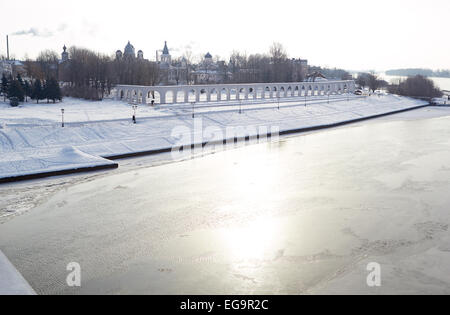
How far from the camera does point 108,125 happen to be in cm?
→ 2091

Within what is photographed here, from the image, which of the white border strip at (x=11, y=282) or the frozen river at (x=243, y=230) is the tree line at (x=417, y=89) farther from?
the white border strip at (x=11, y=282)

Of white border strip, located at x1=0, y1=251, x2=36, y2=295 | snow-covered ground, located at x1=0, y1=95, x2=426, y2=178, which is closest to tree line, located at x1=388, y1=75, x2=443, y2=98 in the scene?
snow-covered ground, located at x1=0, y1=95, x2=426, y2=178

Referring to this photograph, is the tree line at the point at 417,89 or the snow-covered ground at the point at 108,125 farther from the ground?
the tree line at the point at 417,89

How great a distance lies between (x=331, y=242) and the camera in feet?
28.8

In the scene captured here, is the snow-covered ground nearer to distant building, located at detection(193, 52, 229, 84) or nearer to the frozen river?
the frozen river

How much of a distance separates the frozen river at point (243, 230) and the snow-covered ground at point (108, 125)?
245cm

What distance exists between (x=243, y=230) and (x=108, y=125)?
13230 millimetres

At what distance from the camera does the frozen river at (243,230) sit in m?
7.22

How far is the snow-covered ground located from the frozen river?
2451 millimetres

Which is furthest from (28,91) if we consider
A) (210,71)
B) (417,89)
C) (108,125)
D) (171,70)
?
(210,71)

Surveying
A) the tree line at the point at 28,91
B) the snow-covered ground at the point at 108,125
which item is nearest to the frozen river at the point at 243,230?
the snow-covered ground at the point at 108,125
